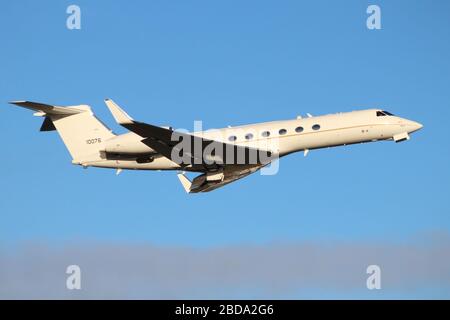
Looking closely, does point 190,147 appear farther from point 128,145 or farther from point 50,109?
point 50,109

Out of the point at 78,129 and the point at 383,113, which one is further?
the point at 78,129

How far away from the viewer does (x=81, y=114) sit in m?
36.0

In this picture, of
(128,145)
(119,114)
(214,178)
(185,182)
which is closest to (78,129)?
(128,145)

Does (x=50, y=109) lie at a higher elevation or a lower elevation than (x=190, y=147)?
higher

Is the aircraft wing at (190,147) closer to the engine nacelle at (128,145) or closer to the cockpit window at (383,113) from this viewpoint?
the engine nacelle at (128,145)

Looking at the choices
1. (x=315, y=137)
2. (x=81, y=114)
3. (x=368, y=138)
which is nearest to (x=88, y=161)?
(x=81, y=114)

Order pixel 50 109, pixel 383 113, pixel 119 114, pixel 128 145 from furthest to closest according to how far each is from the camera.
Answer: pixel 50 109
pixel 383 113
pixel 128 145
pixel 119 114

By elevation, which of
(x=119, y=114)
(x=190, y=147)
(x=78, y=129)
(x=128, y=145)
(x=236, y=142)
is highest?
(x=78, y=129)

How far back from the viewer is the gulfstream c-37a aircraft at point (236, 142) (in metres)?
33.2

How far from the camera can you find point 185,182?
37719 mm

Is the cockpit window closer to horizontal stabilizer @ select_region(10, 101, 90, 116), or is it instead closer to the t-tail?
the t-tail

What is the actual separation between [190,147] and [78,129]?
5881mm
